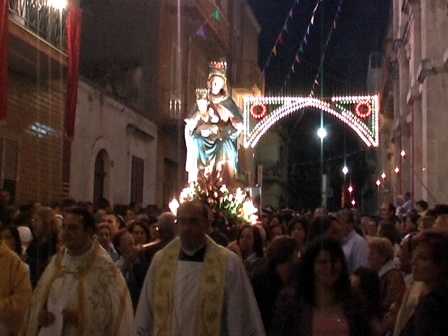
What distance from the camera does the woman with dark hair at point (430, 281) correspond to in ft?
15.5

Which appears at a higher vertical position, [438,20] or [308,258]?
[438,20]

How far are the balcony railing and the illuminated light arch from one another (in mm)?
10889

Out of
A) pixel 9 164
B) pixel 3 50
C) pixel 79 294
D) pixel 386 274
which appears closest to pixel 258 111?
pixel 9 164

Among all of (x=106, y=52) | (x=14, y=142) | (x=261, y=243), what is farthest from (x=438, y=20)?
(x=261, y=243)

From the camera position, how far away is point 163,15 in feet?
103

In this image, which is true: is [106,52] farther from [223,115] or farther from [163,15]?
[223,115]

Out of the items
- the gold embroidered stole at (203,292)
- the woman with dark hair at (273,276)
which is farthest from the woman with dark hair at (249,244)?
the gold embroidered stole at (203,292)

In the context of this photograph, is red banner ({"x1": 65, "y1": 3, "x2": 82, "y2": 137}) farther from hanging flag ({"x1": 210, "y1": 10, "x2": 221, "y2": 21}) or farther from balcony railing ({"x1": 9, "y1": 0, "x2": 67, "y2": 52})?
hanging flag ({"x1": 210, "y1": 10, "x2": 221, "y2": 21})

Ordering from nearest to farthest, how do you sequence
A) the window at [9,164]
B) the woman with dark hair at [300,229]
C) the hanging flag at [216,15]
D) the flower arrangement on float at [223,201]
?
the woman with dark hair at [300,229]
the flower arrangement on float at [223,201]
the window at [9,164]
the hanging flag at [216,15]

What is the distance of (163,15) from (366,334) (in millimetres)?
26895

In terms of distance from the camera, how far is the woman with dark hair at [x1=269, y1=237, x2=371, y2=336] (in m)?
5.29

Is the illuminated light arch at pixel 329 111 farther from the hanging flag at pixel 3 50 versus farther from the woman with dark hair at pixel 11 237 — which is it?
the woman with dark hair at pixel 11 237

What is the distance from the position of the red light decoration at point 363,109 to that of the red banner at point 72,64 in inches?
447

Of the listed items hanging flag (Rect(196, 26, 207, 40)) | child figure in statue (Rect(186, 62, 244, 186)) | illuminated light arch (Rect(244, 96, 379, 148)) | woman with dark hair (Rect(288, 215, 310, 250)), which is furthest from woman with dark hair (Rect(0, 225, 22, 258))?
hanging flag (Rect(196, 26, 207, 40))
